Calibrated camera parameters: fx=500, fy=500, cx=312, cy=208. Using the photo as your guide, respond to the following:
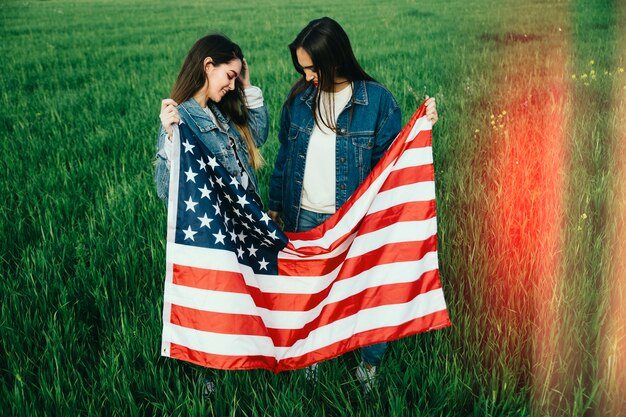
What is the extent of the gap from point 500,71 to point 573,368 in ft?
20.2

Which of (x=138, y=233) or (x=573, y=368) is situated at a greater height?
(x=138, y=233)

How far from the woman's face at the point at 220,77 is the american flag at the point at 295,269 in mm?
314

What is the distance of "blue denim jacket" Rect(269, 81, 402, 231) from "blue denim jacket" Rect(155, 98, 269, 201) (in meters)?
0.21

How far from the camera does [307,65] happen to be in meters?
2.15

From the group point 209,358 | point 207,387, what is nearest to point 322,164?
point 209,358

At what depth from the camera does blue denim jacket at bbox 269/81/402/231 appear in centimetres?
226

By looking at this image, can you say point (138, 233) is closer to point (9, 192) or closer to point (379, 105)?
point (9, 192)

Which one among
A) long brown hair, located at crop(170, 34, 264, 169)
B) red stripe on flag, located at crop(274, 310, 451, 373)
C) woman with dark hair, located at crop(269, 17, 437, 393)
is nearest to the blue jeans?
woman with dark hair, located at crop(269, 17, 437, 393)

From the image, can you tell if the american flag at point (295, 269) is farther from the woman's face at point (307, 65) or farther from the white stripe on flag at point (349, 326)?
the woman's face at point (307, 65)

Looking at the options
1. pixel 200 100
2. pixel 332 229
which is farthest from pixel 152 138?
pixel 332 229

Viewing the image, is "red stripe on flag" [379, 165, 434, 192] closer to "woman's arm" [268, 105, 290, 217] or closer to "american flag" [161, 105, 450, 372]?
"american flag" [161, 105, 450, 372]

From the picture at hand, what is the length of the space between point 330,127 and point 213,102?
0.58m

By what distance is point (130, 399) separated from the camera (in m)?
1.95

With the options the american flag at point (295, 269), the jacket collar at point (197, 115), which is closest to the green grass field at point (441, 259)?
the american flag at point (295, 269)
